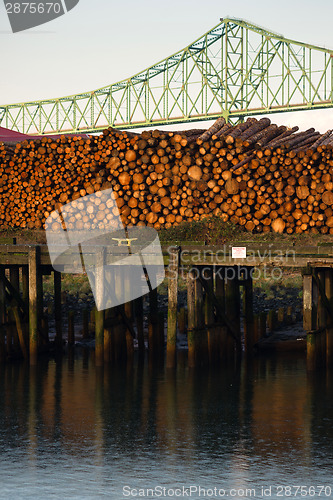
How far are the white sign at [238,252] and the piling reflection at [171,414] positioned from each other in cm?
262

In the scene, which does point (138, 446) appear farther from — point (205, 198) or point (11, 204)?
point (11, 204)

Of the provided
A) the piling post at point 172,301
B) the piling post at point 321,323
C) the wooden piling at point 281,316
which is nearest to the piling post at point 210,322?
the piling post at point 172,301

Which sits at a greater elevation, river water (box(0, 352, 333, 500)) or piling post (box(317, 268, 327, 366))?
piling post (box(317, 268, 327, 366))

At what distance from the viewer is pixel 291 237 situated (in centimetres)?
2725

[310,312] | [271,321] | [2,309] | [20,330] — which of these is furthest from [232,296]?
[2,309]

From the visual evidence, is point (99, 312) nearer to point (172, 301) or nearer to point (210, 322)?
point (172, 301)

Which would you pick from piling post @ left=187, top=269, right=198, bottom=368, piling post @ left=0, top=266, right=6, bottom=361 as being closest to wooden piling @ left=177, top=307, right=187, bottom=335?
piling post @ left=187, top=269, right=198, bottom=368

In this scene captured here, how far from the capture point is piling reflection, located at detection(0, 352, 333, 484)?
14758 mm

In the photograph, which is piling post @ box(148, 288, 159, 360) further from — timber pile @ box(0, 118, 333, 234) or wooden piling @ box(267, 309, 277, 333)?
timber pile @ box(0, 118, 333, 234)

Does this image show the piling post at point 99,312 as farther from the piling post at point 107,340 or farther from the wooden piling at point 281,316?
the wooden piling at point 281,316

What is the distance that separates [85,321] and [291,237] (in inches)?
247

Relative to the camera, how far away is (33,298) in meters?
22.6

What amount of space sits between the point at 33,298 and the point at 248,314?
559cm

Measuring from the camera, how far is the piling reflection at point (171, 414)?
14.8 meters
